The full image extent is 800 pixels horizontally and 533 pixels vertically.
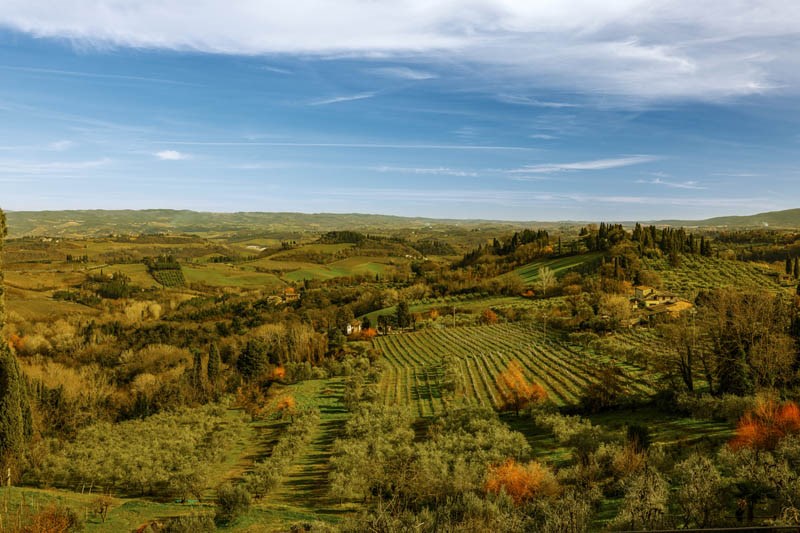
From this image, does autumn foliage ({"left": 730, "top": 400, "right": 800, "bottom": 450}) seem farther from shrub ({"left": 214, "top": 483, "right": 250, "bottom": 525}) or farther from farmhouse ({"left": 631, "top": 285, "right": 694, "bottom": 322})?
farmhouse ({"left": 631, "top": 285, "right": 694, "bottom": 322})

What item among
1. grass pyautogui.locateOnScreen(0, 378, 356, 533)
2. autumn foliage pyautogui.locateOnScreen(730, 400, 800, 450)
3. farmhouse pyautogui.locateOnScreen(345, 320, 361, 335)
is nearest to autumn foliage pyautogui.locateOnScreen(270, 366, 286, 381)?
grass pyautogui.locateOnScreen(0, 378, 356, 533)

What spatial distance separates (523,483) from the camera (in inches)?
671

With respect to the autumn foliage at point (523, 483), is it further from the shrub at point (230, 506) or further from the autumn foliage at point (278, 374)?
the autumn foliage at point (278, 374)

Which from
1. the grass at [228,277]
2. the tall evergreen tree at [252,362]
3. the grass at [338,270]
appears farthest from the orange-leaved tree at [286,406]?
the grass at [338,270]

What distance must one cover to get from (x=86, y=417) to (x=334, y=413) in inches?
863

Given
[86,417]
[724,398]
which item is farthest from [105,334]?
[724,398]

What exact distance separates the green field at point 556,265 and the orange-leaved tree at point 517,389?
60492 mm

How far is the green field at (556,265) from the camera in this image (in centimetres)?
10492

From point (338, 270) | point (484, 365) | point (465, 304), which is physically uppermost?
point (338, 270)

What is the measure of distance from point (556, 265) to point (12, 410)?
106 meters

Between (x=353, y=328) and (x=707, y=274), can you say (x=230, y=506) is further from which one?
(x=707, y=274)

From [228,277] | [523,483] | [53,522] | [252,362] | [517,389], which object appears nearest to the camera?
[53,522]

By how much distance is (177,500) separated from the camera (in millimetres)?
21469

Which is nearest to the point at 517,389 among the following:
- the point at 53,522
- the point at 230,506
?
the point at 230,506
